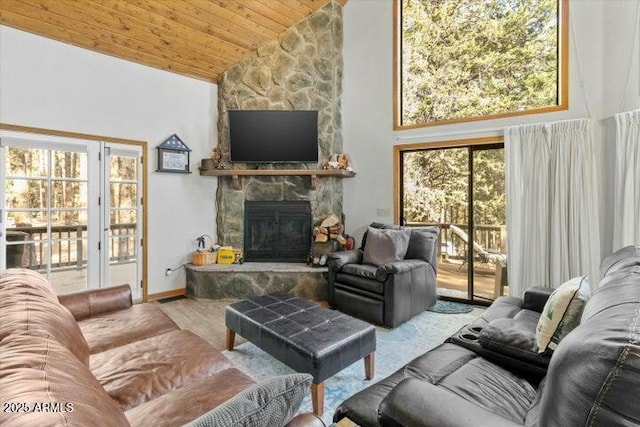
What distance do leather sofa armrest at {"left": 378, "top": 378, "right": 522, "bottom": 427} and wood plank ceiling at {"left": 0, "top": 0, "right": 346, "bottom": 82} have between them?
422 centimetres

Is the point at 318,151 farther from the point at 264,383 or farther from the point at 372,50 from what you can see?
the point at 264,383

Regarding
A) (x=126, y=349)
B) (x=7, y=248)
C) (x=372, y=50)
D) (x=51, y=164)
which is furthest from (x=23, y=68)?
(x=372, y=50)

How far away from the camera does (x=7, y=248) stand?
3262 mm

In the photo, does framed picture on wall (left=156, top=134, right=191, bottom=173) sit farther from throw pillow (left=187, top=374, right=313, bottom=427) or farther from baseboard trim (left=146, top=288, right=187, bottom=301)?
throw pillow (left=187, top=374, right=313, bottom=427)

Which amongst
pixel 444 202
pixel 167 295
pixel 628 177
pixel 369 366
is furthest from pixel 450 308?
pixel 167 295

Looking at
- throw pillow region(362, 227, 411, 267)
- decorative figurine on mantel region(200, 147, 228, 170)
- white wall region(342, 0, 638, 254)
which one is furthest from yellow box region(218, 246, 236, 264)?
throw pillow region(362, 227, 411, 267)

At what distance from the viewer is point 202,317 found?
3.61m

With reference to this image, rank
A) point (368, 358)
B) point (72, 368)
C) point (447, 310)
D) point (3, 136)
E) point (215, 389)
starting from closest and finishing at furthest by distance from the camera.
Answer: point (72, 368)
point (215, 389)
point (368, 358)
point (3, 136)
point (447, 310)

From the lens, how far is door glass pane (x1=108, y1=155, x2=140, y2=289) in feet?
12.8

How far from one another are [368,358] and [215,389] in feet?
3.99

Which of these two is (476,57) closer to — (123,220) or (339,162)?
(339,162)

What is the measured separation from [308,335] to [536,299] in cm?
165

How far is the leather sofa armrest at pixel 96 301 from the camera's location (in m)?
2.23

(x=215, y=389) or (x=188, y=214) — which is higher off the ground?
(x=188, y=214)
